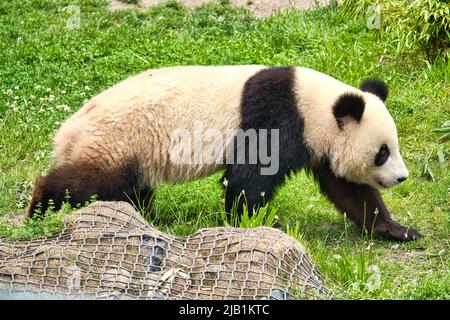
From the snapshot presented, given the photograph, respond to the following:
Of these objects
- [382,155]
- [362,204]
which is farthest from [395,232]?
[382,155]

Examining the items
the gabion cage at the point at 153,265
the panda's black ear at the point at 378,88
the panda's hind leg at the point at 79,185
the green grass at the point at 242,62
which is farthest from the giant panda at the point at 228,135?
the gabion cage at the point at 153,265

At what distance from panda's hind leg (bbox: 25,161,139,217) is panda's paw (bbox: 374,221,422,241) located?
6.34 ft

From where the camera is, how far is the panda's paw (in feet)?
21.9

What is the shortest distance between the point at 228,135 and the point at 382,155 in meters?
1.15

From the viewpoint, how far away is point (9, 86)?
30.6ft

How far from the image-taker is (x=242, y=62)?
960 centimetres

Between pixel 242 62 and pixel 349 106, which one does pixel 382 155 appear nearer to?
pixel 349 106

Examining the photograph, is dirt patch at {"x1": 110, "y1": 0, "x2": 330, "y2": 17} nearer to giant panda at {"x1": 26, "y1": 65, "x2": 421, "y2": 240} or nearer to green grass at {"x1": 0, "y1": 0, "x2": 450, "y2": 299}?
green grass at {"x1": 0, "y1": 0, "x2": 450, "y2": 299}

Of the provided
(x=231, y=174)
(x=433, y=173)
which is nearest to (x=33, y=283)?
(x=231, y=174)

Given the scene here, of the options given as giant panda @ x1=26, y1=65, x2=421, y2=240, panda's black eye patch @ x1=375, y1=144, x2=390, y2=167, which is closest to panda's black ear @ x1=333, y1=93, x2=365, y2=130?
giant panda @ x1=26, y1=65, x2=421, y2=240

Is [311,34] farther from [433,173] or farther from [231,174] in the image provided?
[231,174]

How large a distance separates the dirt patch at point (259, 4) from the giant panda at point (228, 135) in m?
4.60

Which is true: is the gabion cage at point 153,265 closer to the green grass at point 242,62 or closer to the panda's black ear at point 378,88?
the green grass at point 242,62

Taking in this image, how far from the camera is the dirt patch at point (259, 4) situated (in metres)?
11.2
